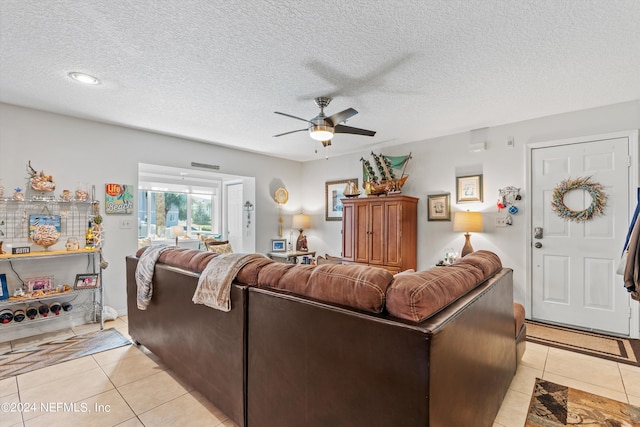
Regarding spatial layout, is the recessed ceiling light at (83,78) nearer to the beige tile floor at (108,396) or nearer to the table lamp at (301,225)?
the beige tile floor at (108,396)

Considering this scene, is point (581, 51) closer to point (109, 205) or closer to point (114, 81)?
point (114, 81)

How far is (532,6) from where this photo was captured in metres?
1.73

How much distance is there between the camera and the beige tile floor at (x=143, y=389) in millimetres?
1899

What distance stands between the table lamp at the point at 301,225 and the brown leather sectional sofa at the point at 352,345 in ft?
12.4

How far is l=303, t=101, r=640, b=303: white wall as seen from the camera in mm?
3360

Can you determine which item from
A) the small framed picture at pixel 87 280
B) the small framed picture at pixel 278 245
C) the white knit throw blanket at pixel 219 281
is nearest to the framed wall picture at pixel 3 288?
the small framed picture at pixel 87 280

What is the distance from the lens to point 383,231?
4.46m

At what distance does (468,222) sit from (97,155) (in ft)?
15.5

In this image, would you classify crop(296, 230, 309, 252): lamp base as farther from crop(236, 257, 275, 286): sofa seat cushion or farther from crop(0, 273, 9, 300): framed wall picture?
crop(236, 257, 275, 286): sofa seat cushion

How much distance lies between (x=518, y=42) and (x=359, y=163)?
3417mm

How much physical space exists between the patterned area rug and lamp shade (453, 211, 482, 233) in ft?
6.44

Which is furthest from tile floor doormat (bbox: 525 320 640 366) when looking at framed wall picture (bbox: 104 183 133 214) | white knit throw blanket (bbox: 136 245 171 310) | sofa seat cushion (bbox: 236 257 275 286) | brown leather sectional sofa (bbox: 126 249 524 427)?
framed wall picture (bbox: 104 183 133 214)

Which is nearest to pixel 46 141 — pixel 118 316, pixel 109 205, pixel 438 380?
pixel 109 205

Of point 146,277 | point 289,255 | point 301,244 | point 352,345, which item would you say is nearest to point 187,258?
point 146,277
